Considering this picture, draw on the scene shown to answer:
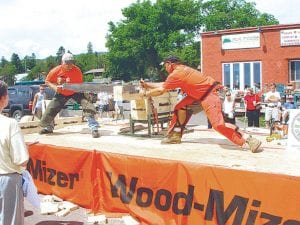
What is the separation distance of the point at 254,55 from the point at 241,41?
118 cm

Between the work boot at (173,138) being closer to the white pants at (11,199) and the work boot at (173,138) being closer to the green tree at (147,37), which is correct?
the white pants at (11,199)

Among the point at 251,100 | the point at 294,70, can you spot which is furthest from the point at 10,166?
the point at 294,70

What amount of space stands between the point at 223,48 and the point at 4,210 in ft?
88.3

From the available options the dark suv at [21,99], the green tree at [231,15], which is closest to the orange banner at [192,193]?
the dark suv at [21,99]

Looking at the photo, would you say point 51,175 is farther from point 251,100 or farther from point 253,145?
point 251,100

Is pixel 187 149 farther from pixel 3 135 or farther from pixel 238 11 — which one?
pixel 238 11

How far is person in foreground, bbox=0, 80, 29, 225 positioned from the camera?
4625 mm

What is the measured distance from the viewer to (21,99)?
2509cm

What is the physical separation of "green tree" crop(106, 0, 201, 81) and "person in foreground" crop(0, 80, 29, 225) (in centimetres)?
5236

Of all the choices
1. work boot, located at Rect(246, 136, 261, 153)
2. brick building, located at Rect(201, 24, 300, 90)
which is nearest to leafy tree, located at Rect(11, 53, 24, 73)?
brick building, located at Rect(201, 24, 300, 90)

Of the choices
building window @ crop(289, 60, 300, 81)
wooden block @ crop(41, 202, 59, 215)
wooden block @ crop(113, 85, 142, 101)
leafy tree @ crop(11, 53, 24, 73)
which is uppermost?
leafy tree @ crop(11, 53, 24, 73)

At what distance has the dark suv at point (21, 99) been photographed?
2486cm

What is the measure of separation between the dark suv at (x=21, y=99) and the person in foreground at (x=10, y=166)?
20.1 m

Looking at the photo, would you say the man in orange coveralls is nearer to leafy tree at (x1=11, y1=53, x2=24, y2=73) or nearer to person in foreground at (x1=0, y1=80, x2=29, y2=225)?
person in foreground at (x1=0, y1=80, x2=29, y2=225)
